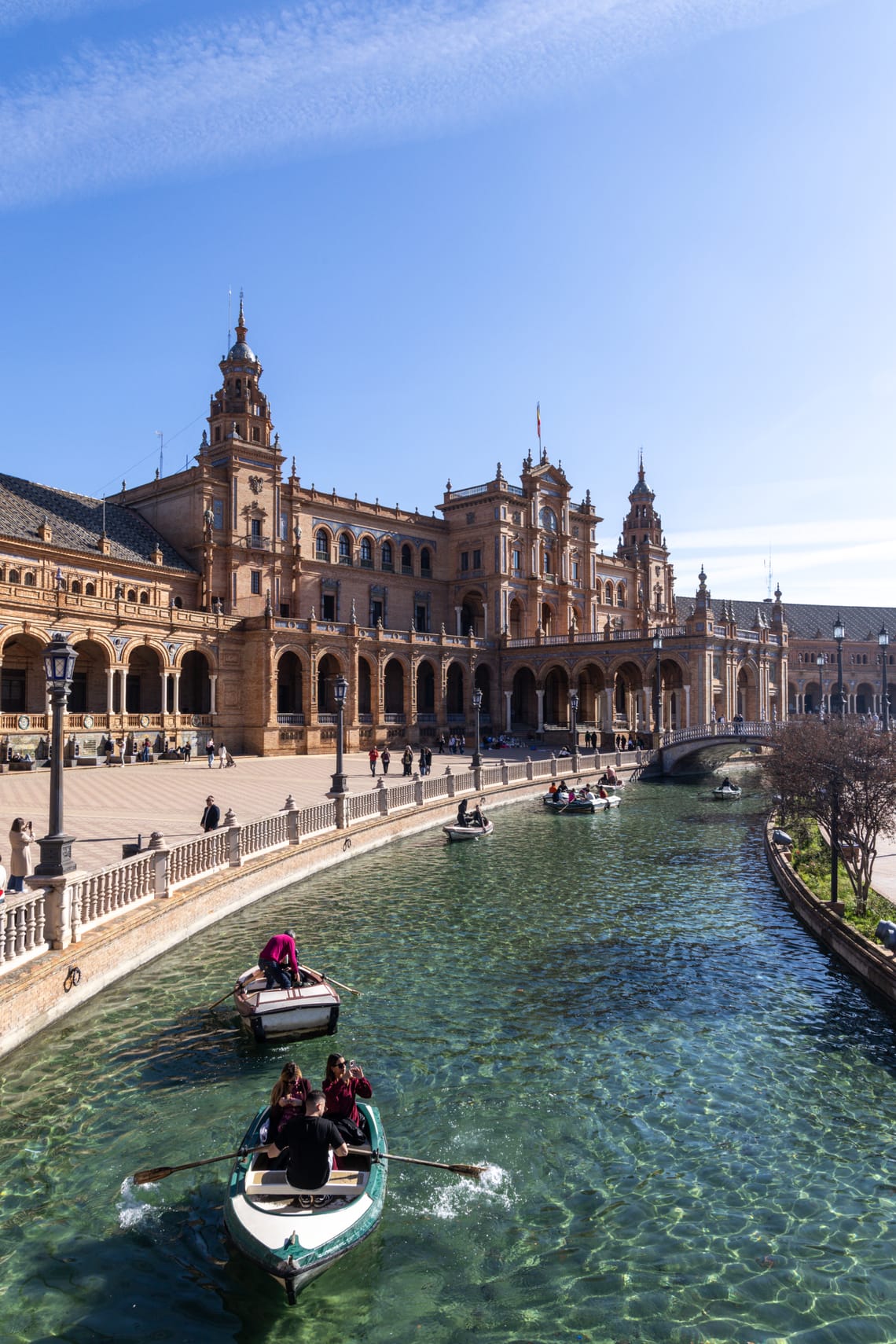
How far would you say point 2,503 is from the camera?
46.1m

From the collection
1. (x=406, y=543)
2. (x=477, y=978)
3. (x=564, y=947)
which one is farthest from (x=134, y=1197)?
(x=406, y=543)

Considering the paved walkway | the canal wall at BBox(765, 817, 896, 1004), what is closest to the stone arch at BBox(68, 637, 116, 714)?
the paved walkway

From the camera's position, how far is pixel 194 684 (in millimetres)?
51500

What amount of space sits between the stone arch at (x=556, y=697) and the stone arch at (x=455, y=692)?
7.02 metres

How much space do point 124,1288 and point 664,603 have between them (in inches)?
3548

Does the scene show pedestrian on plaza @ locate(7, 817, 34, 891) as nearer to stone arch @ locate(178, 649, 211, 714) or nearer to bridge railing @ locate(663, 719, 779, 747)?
stone arch @ locate(178, 649, 211, 714)

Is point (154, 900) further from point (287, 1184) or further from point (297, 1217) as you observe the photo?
point (297, 1217)

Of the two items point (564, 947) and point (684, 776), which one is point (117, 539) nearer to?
point (684, 776)

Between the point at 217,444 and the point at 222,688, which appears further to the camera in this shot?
the point at 217,444

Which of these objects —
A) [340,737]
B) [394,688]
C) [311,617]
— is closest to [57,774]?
[340,737]

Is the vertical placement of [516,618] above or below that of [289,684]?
above

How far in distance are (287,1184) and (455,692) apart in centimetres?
5909

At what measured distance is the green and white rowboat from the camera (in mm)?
6484

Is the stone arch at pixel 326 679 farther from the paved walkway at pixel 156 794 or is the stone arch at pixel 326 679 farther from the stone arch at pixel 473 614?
the stone arch at pixel 473 614
